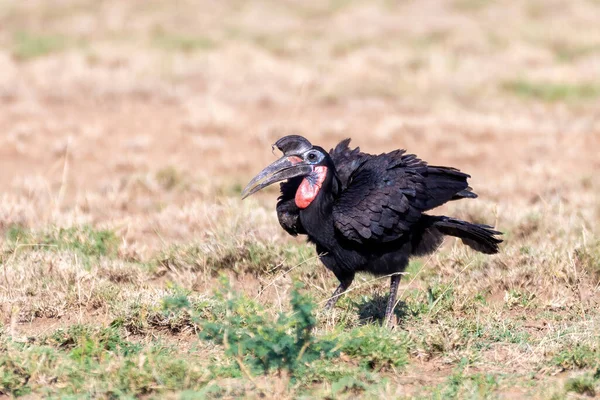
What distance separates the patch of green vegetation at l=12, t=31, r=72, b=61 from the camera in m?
16.5

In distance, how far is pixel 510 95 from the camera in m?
15.6

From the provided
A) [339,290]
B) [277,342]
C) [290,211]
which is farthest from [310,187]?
[277,342]

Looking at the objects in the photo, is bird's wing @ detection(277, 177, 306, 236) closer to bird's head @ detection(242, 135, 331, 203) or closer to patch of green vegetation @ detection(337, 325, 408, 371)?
bird's head @ detection(242, 135, 331, 203)

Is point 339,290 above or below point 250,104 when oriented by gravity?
below

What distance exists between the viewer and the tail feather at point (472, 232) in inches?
215

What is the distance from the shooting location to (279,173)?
17.6 ft

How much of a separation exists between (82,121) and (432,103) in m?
5.94

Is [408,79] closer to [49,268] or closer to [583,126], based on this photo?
[583,126]

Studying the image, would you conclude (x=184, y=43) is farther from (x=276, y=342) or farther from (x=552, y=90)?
(x=276, y=342)

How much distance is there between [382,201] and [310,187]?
0.46 m

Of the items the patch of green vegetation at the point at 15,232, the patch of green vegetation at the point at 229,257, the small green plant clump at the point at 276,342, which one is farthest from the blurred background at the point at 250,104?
the small green plant clump at the point at 276,342

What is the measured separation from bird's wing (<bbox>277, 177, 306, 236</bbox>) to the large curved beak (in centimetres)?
23

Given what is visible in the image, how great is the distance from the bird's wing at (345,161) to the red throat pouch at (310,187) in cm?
31

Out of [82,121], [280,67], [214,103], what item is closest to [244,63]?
[280,67]
